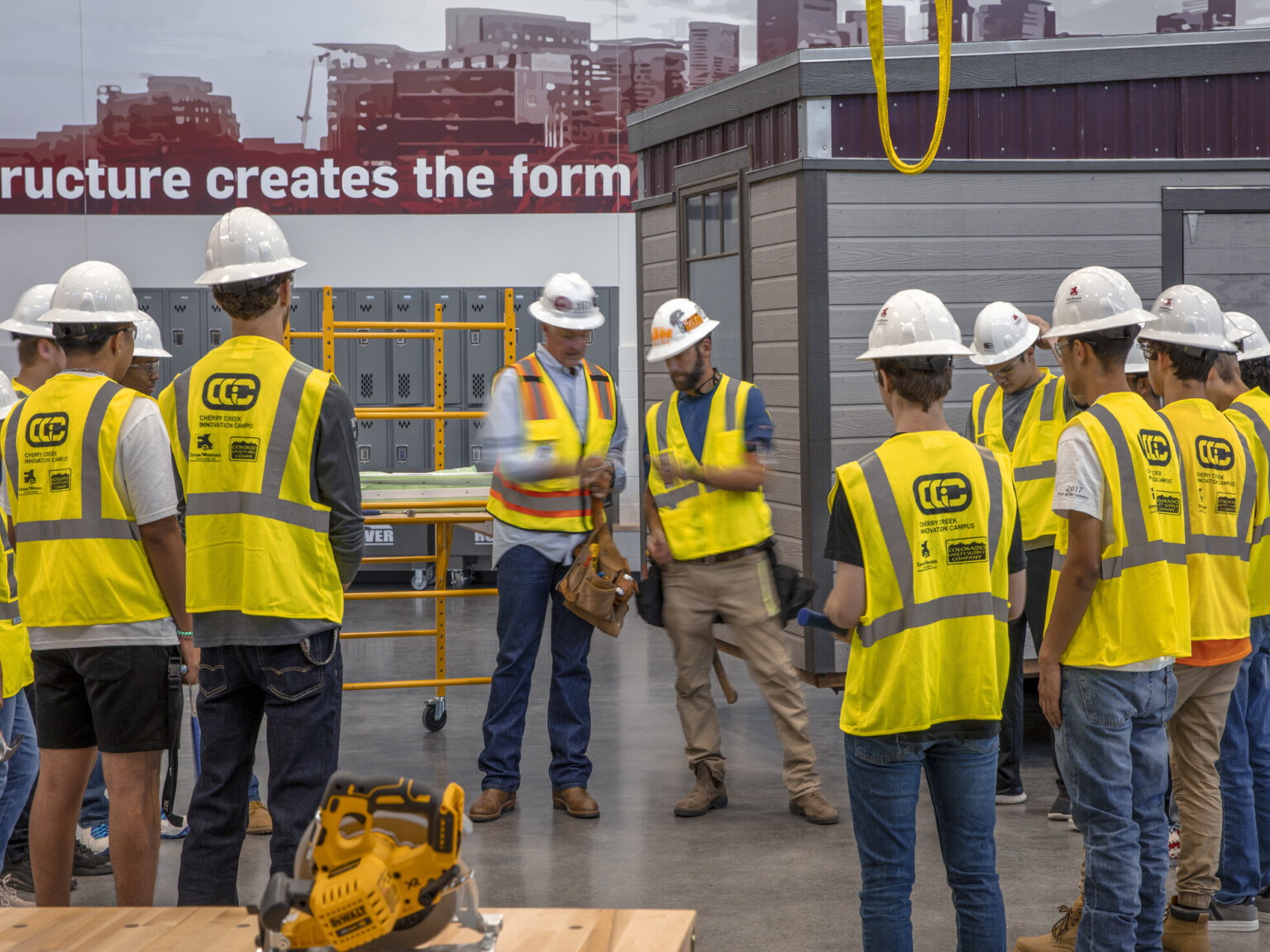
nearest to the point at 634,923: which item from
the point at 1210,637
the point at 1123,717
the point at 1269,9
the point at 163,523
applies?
the point at 1123,717

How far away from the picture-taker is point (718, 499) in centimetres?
462

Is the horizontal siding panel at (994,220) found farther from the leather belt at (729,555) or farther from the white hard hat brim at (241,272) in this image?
the white hard hat brim at (241,272)

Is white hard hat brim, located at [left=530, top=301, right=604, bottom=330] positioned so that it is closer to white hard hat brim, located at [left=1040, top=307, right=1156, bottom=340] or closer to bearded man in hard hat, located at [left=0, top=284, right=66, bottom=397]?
bearded man in hard hat, located at [left=0, top=284, right=66, bottom=397]

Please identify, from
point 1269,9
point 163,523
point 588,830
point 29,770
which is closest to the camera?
point 163,523

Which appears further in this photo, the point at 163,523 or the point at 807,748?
the point at 807,748

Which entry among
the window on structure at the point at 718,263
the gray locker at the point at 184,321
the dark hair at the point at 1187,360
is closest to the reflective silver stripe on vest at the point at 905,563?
the dark hair at the point at 1187,360

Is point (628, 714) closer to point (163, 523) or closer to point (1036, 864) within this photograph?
point (1036, 864)

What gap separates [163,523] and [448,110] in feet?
29.1

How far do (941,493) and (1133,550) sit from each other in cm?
61

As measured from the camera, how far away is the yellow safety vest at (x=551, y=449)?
15.1ft

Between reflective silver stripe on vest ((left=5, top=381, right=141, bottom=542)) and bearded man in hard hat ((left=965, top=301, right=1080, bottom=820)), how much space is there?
2928 millimetres

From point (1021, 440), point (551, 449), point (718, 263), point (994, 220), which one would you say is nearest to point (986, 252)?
point (994, 220)

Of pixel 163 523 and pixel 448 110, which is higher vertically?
pixel 448 110

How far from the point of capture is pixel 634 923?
1.98 meters
